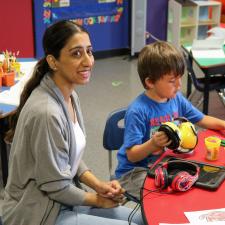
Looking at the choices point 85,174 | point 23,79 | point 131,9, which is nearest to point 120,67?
point 131,9

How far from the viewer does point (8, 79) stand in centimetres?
305

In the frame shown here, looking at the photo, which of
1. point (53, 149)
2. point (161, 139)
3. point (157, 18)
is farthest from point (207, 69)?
point (157, 18)

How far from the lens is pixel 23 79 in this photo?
3.17 meters

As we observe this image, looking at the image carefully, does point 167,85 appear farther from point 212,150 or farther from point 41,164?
point 41,164

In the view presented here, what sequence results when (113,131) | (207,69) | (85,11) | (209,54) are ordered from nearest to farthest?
1. (113,131)
2. (207,69)
3. (209,54)
4. (85,11)

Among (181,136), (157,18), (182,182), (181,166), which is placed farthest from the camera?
(157,18)

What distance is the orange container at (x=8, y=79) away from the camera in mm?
3053

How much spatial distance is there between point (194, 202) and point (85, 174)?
23.7 inches

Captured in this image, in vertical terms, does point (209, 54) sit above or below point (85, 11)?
below

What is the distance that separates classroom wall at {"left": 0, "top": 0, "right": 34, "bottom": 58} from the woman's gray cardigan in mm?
4085

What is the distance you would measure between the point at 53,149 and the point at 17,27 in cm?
429

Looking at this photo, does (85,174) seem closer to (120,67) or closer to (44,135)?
(44,135)

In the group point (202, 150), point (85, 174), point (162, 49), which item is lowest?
point (85, 174)

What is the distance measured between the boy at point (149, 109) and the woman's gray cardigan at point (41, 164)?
38 centimetres
